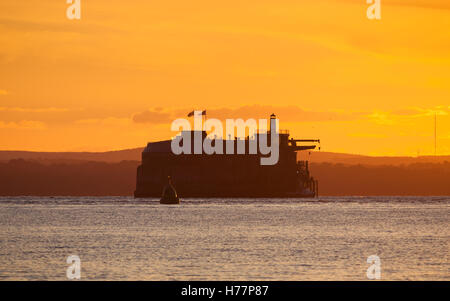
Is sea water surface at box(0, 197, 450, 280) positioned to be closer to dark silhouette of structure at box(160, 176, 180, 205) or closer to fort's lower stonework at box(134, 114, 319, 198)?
dark silhouette of structure at box(160, 176, 180, 205)

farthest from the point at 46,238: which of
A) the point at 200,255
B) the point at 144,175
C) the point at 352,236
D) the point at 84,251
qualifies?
the point at 144,175

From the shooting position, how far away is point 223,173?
16988cm

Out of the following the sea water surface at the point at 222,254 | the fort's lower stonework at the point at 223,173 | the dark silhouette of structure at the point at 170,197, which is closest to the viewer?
the sea water surface at the point at 222,254

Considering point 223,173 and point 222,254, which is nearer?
point 222,254

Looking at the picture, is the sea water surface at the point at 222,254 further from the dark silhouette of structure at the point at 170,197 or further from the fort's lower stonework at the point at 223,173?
the fort's lower stonework at the point at 223,173

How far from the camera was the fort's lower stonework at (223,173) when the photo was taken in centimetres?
16750

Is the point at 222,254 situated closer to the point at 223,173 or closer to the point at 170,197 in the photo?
the point at 170,197

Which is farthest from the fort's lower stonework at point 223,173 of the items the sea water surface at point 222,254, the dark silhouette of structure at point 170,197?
the sea water surface at point 222,254

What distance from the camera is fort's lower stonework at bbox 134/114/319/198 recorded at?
167500 millimetres

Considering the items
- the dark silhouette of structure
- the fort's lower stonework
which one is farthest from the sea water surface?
the fort's lower stonework

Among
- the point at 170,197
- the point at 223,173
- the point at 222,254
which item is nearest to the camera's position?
the point at 222,254

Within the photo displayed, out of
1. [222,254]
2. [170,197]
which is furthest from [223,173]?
[222,254]
